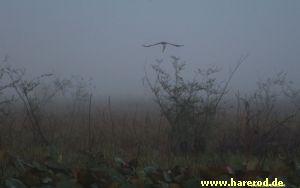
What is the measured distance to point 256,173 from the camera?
8.23 feet

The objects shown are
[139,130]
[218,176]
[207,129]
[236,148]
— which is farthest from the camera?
[139,130]

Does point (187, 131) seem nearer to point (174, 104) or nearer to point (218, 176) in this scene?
point (174, 104)

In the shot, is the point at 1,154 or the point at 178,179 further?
the point at 1,154

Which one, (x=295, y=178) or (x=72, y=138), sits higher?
(x=295, y=178)

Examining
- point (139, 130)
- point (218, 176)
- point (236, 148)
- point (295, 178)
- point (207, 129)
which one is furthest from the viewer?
point (139, 130)

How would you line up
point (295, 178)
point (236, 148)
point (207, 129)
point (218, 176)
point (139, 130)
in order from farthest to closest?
point (139, 130) < point (207, 129) < point (236, 148) < point (295, 178) < point (218, 176)

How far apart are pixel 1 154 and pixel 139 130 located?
6.30 m

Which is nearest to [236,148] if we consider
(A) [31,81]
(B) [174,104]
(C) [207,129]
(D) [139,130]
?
(C) [207,129]

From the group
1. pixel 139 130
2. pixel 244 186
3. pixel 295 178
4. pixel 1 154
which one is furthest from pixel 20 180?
pixel 139 130

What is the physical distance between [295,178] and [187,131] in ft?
15.6

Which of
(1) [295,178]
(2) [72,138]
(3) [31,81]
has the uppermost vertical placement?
(3) [31,81]

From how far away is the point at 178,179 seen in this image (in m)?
2.55

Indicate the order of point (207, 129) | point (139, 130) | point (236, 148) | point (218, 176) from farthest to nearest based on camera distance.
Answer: point (139, 130), point (207, 129), point (236, 148), point (218, 176)

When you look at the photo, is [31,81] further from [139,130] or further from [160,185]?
[160,185]
